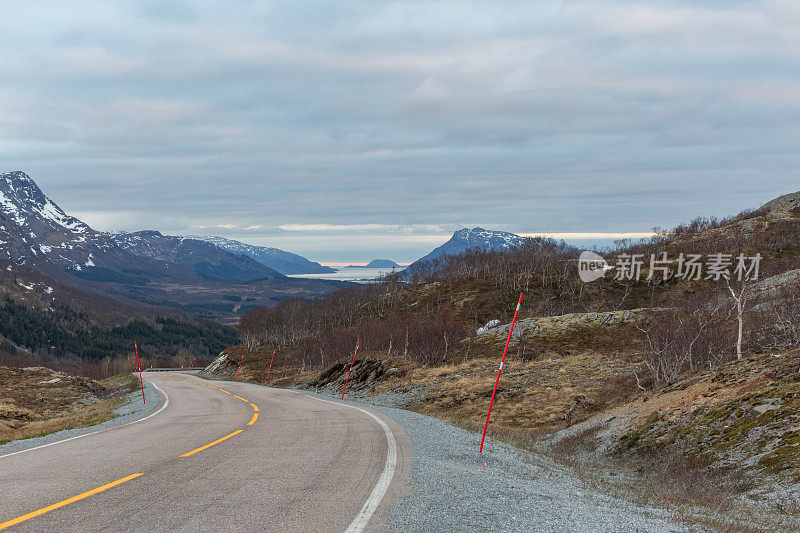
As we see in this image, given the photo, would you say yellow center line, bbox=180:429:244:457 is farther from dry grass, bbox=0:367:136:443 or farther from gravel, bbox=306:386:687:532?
dry grass, bbox=0:367:136:443

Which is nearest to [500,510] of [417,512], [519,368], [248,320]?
[417,512]

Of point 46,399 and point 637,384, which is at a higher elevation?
point 637,384

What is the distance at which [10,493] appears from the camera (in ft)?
27.9

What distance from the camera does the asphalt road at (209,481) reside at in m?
7.25

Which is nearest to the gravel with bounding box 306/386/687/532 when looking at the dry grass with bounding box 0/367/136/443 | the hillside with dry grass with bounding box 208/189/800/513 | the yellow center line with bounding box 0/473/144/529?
the hillside with dry grass with bounding box 208/189/800/513

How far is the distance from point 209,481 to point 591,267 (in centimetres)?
16636

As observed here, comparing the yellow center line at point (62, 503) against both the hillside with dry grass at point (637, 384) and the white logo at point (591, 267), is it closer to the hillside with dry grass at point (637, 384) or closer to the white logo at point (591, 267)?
the hillside with dry grass at point (637, 384)

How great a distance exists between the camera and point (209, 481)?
9430mm

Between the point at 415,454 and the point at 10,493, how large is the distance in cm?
814

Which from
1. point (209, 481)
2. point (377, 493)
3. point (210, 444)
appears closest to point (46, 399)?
point (210, 444)

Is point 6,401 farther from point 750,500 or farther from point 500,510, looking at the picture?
point 750,500

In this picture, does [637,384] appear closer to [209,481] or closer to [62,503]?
[209,481]

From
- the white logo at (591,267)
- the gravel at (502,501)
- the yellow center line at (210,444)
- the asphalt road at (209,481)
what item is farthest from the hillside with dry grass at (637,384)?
the white logo at (591,267)

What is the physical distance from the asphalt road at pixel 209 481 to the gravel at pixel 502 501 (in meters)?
0.47
